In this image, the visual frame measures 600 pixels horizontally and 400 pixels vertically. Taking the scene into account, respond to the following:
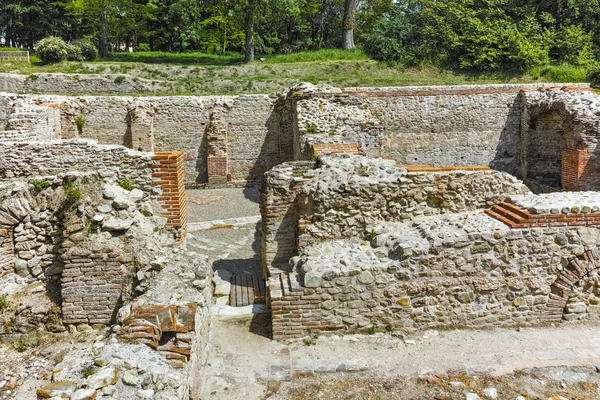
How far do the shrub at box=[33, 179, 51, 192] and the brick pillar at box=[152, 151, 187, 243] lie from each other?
1.24 m

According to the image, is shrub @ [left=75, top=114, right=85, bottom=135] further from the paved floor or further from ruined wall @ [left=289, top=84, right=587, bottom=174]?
the paved floor

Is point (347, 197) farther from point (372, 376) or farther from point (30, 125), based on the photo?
point (30, 125)

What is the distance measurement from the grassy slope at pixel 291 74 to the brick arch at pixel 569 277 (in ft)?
49.8

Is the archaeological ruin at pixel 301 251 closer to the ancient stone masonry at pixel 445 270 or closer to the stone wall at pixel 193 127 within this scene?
the ancient stone masonry at pixel 445 270

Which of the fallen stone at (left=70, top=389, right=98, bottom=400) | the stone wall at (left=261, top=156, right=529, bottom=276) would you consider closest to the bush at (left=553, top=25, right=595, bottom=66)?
the stone wall at (left=261, top=156, right=529, bottom=276)

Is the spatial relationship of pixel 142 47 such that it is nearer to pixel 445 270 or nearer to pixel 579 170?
pixel 579 170

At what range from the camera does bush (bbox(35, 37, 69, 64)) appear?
2438 cm

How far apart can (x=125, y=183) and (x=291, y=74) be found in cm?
1802

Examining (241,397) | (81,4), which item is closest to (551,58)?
(241,397)

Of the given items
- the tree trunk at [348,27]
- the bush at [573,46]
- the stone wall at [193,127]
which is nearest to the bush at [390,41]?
the tree trunk at [348,27]

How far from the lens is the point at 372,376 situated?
16.9 feet

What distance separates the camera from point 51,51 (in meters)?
24.6

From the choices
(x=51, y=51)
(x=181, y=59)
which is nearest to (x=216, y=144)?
(x=51, y=51)

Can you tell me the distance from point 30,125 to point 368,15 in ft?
112
